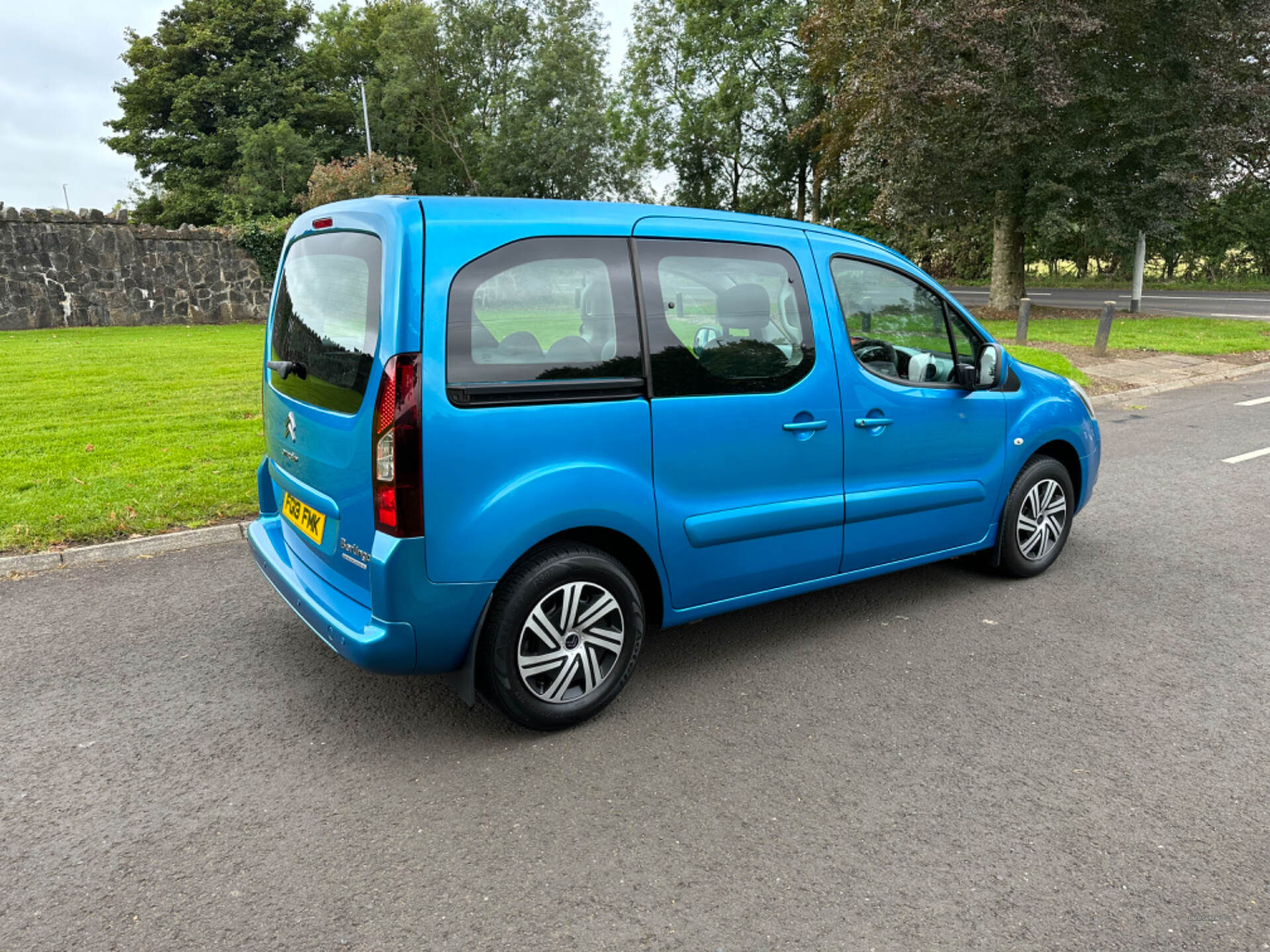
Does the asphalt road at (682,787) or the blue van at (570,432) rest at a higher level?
the blue van at (570,432)

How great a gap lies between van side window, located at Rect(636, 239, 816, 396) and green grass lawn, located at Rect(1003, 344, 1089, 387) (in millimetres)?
8792

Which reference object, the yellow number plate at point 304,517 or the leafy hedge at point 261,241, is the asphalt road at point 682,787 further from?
the leafy hedge at point 261,241

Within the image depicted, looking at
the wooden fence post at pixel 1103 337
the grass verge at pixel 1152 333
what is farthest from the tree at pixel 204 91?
the wooden fence post at pixel 1103 337

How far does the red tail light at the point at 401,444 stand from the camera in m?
2.79

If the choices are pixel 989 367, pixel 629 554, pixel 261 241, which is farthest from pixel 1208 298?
pixel 629 554

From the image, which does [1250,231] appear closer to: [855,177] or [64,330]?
[855,177]

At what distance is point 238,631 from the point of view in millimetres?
4129

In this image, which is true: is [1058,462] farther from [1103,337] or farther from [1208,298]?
[1208,298]

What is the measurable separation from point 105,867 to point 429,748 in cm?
100

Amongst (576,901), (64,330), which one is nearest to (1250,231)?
(64,330)

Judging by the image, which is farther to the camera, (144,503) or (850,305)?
(144,503)

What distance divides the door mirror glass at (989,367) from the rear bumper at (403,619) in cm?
275

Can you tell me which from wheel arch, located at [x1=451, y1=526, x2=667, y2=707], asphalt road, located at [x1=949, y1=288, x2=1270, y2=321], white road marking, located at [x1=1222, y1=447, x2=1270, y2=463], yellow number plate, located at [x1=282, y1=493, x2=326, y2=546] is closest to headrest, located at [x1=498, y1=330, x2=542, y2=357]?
wheel arch, located at [x1=451, y1=526, x2=667, y2=707]

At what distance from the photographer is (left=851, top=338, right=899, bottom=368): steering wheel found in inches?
156
